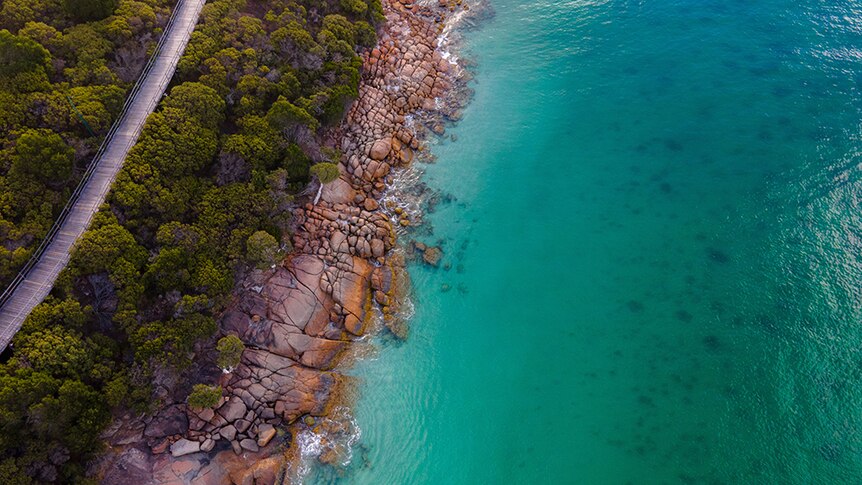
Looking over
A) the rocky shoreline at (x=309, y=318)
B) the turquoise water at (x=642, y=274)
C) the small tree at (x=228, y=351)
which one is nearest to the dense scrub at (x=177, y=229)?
the small tree at (x=228, y=351)

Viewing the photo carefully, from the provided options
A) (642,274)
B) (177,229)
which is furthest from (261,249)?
(642,274)

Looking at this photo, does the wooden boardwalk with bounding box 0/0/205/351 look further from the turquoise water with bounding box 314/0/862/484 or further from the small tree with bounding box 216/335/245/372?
the turquoise water with bounding box 314/0/862/484

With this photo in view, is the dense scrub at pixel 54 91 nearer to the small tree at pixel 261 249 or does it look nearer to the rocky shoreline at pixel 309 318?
the small tree at pixel 261 249

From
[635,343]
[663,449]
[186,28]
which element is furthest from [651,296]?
[186,28]

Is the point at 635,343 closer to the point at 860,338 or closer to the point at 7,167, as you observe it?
the point at 860,338

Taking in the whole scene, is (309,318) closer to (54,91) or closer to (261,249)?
(261,249)
